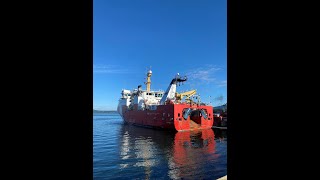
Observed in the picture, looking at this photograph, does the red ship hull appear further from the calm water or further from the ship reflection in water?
the calm water

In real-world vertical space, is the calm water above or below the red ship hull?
below

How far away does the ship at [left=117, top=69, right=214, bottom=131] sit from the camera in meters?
26.4

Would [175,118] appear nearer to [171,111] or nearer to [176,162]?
[171,111]

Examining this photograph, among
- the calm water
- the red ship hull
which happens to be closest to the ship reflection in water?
the calm water

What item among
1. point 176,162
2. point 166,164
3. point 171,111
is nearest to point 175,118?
point 171,111

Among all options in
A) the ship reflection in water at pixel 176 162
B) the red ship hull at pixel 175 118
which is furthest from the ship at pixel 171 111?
the ship reflection in water at pixel 176 162

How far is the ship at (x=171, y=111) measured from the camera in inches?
1040

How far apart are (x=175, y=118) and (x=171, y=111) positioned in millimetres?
958

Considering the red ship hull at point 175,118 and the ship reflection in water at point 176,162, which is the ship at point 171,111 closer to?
the red ship hull at point 175,118
